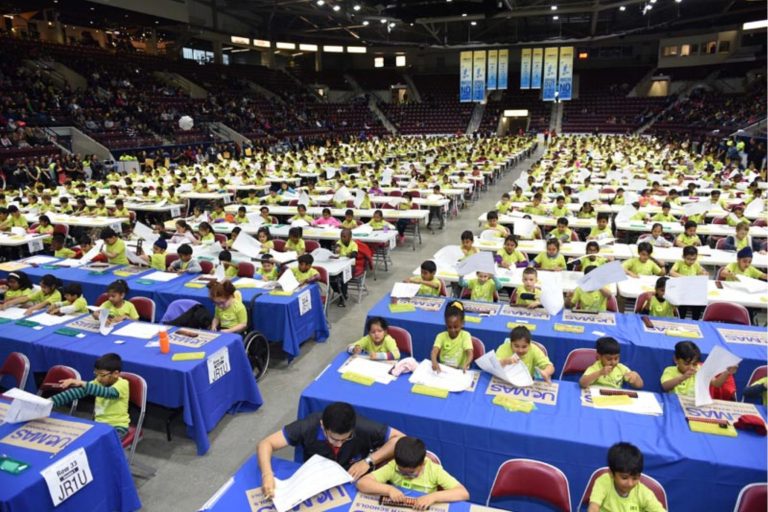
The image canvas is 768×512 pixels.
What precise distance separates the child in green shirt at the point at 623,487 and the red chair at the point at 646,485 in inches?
1.9

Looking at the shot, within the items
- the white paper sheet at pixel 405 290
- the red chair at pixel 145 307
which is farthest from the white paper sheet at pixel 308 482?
the red chair at pixel 145 307

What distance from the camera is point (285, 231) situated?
32.8ft

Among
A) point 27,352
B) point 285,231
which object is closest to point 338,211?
point 285,231

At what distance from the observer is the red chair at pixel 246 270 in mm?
7512

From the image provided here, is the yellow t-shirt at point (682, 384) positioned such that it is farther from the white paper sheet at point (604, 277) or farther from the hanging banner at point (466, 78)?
the hanging banner at point (466, 78)

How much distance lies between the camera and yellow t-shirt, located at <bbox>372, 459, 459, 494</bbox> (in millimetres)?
3111

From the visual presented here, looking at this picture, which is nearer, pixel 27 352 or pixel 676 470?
pixel 676 470

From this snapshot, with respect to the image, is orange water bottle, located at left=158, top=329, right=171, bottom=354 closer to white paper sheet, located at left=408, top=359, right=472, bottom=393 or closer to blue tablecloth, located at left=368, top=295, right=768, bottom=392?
blue tablecloth, located at left=368, top=295, right=768, bottom=392

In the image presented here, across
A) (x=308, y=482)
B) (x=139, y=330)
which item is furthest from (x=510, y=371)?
(x=139, y=330)

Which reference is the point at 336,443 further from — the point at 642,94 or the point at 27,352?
the point at 642,94

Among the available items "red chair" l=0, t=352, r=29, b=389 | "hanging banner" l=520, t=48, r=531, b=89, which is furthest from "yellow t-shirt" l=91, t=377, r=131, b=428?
"hanging banner" l=520, t=48, r=531, b=89

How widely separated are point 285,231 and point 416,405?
6587mm

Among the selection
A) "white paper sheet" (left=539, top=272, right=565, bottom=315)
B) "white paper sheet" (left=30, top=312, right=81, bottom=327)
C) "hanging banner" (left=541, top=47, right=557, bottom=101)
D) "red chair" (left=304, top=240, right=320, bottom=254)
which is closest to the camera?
"white paper sheet" (left=539, top=272, right=565, bottom=315)

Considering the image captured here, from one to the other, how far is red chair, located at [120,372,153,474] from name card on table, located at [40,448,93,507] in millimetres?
730
